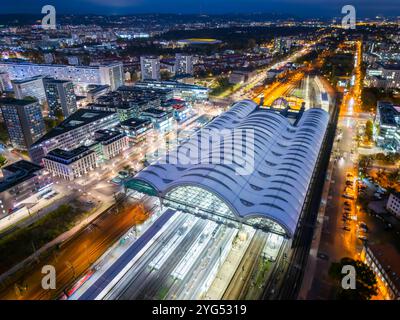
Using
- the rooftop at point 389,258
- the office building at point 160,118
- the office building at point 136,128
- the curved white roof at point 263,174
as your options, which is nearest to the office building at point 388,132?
the curved white roof at point 263,174

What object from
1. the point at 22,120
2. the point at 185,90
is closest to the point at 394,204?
the point at 22,120

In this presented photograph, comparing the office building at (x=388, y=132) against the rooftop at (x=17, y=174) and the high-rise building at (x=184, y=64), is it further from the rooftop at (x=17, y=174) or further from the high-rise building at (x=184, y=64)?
Answer: the high-rise building at (x=184, y=64)

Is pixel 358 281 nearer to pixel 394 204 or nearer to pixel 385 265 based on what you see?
pixel 385 265

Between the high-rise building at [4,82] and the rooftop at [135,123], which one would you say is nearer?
the rooftop at [135,123]

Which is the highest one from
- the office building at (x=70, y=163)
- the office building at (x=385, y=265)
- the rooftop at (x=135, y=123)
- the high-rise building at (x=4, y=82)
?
the high-rise building at (x=4, y=82)
